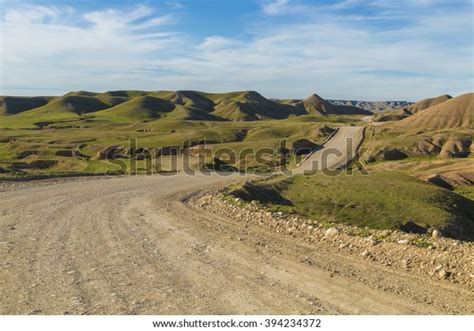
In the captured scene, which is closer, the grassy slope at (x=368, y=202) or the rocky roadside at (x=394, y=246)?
the rocky roadside at (x=394, y=246)

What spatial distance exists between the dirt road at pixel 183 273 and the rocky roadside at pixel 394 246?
514 mm

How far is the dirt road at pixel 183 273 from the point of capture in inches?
418

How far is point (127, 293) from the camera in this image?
37.2ft

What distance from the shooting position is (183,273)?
1305cm

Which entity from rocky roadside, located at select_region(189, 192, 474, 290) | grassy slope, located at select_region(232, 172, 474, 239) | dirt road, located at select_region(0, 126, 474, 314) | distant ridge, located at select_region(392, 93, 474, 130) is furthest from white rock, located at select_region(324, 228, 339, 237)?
distant ridge, located at select_region(392, 93, 474, 130)

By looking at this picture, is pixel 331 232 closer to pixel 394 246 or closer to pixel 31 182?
pixel 394 246

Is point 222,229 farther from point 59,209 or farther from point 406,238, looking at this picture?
point 59,209

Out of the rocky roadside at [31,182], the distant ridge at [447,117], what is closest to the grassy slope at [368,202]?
the rocky roadside at [31,182]

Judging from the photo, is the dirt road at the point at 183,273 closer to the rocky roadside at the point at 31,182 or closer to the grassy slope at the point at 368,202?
the rocky roadside at the point at 31,182

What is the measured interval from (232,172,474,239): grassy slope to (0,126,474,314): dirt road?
12.6 m

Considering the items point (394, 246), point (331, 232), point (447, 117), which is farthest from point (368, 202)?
point (447, 117)

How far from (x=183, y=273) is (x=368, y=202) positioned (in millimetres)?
26600

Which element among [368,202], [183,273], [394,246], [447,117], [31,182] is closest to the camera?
[183,273]

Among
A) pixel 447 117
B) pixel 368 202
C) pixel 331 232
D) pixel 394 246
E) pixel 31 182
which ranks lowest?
pixel 368 202
